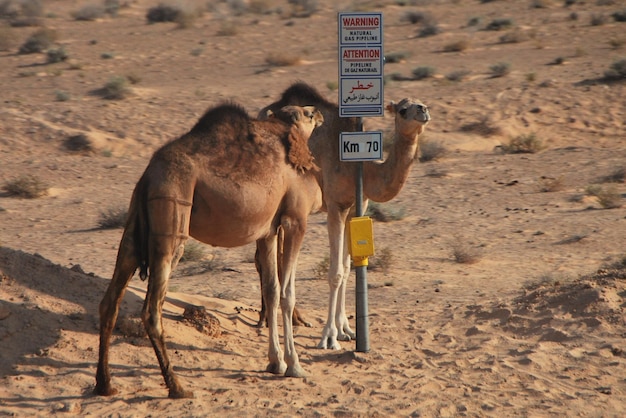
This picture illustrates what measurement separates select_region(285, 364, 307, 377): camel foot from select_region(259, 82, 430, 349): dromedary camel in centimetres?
129

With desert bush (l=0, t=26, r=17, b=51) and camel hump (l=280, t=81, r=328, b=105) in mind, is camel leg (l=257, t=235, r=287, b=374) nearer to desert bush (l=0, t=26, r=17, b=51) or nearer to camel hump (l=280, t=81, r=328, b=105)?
camel hump (l=280, t=81, r=328, b=105)

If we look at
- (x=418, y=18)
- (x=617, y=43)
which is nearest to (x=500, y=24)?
(x=418, y=18)

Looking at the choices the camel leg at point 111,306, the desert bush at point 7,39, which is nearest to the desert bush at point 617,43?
the desert bush at point 7,39

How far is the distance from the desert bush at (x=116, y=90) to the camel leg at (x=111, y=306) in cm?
1898

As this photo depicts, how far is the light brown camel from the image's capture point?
7383 mm

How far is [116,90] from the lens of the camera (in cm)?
2598

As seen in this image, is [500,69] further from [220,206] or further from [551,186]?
[220,206]

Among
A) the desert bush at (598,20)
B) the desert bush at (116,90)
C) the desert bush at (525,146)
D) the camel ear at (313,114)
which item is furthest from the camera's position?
the desert bush at (598,20)

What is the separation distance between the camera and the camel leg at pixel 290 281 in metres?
8.44

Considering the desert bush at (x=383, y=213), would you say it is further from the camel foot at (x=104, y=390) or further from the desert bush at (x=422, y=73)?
the desert bush at (x=422, y=73)

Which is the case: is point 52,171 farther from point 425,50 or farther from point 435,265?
point 425,50

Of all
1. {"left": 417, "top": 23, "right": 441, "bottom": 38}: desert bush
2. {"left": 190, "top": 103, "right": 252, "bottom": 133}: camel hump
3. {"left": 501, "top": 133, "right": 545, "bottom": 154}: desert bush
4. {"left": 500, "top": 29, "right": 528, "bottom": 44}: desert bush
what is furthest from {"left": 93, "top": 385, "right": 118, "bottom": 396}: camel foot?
{"left": 417, "top": 23, "right": 441, "bottom": 38}: desert bush

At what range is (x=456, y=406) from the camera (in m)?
7.65

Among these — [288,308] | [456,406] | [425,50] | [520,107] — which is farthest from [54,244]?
[425,50]
